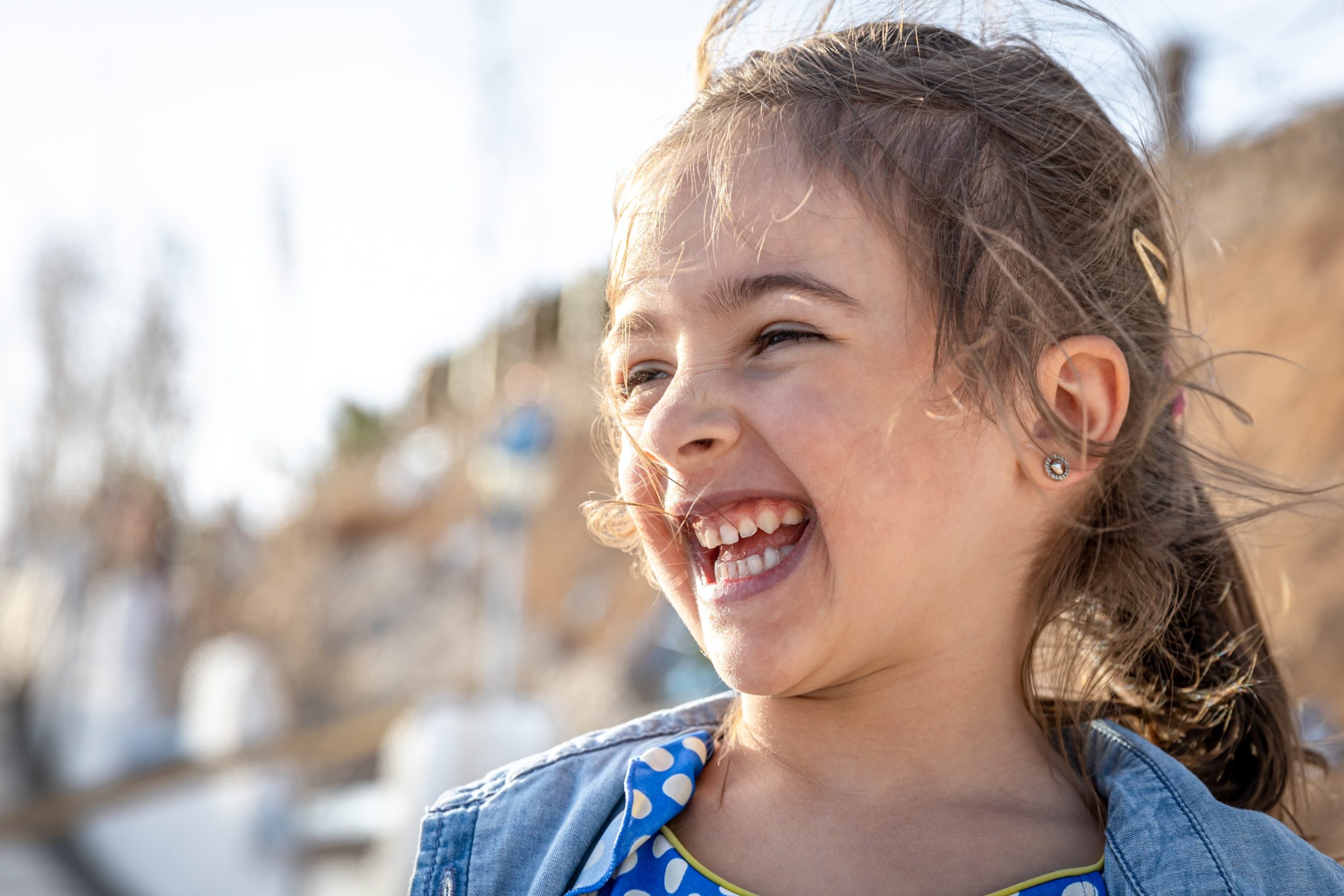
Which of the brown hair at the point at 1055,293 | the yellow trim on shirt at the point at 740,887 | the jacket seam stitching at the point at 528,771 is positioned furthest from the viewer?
the jacket seam stitching at the point at 528,771

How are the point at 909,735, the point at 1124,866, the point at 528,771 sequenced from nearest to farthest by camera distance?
the point at 1124,866, the point at 909,735, the point at 528,771

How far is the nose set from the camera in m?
1.07

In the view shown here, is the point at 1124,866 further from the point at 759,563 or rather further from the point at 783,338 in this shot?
the point at 783,338

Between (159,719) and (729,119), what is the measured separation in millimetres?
5701

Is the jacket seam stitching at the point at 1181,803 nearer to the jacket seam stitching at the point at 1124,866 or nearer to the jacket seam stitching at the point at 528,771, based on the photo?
the jacket seam stitching at the point at 1124,866

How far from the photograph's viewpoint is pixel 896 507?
1.07m

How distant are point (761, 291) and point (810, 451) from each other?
17cm

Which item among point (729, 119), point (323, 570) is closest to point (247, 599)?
point (323, 570)

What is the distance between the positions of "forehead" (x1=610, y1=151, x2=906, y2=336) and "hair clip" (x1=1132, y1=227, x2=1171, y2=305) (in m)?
0.34

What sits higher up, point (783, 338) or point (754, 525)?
point (783, 338)

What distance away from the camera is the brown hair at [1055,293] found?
1.13 m

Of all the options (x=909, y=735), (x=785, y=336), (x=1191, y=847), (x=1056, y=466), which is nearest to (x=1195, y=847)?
(x=1191, y=847)

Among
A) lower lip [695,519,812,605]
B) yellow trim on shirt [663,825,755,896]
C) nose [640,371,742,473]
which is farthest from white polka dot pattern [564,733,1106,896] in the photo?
nose [640,371,742,473]

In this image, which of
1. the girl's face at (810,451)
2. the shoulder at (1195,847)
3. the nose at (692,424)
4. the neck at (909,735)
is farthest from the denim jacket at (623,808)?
the nose at (692,424)
